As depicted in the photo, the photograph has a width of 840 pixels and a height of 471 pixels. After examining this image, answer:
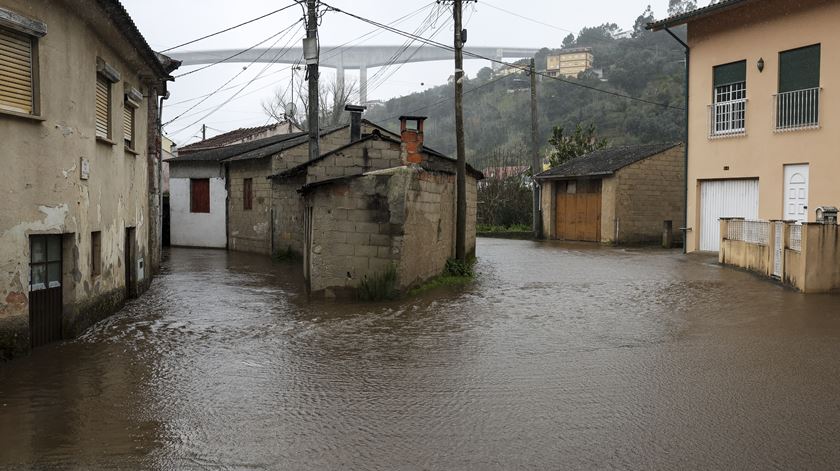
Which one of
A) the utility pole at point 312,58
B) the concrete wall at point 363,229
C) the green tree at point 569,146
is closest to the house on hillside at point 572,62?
the green tree at point 569,146

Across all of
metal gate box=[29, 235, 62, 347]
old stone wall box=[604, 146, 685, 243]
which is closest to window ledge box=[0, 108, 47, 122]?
metal gate box=[29, 235, 62, 347]

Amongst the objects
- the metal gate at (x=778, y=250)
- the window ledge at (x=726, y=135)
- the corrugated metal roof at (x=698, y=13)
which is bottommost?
the metal gate at (x=778, y=250)

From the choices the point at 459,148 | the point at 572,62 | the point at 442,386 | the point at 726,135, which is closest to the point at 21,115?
the point at 442,386

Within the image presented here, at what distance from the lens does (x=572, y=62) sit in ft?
237

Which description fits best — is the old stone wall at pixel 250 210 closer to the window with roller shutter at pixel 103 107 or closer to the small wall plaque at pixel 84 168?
the window with roller shutter at pixel 103 107

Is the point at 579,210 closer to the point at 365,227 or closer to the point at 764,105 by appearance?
the point at 764,105

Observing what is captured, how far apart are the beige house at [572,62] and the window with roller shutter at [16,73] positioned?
63.4m

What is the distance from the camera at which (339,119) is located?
54156 mm

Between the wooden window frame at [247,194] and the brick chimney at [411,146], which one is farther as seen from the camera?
the wooden window frame at [247,194]

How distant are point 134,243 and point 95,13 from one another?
199 inches

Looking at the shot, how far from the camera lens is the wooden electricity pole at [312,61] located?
19.3 m

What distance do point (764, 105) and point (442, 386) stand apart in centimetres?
1563

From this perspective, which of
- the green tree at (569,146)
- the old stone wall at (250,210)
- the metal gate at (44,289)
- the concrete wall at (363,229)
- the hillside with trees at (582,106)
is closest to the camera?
the metal gate at (44,289)

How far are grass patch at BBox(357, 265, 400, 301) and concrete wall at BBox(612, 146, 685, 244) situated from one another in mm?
16871
